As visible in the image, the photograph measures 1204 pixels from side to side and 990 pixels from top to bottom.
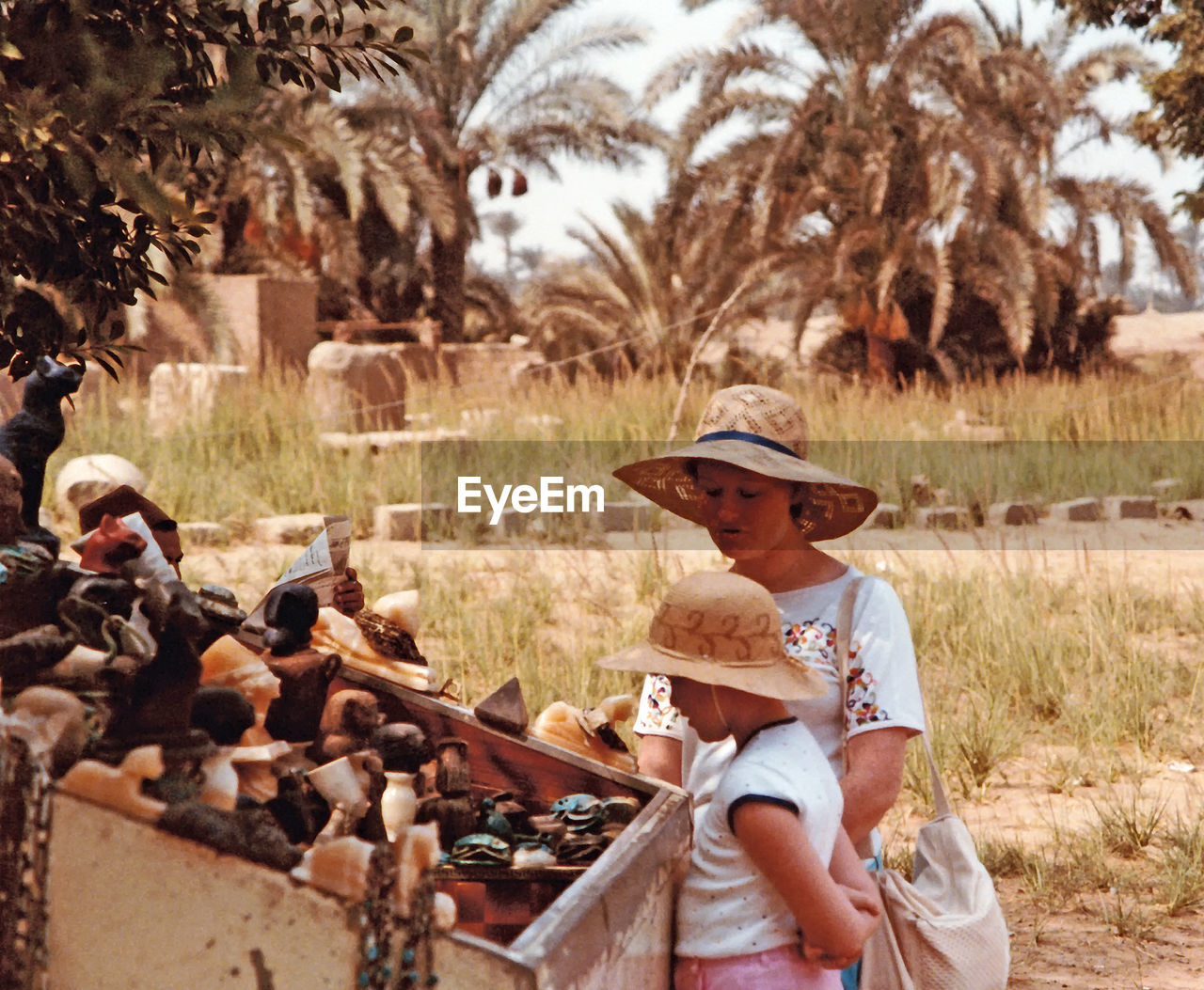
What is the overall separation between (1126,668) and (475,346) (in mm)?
15557

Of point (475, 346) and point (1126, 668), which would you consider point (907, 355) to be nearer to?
point (475, 346)

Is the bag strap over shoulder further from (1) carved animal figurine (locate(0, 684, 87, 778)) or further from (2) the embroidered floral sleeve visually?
(1) carved animal figurine (locate(0, 684, 87, 778))

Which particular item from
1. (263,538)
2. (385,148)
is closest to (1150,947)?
(263,538)

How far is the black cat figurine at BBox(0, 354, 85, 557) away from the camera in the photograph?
6.99ft

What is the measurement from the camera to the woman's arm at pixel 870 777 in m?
2.17

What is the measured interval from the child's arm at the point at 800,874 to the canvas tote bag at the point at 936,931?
418 mm

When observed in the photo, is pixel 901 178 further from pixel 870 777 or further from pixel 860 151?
pixel 870 777

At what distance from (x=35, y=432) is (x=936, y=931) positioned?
1571 mm

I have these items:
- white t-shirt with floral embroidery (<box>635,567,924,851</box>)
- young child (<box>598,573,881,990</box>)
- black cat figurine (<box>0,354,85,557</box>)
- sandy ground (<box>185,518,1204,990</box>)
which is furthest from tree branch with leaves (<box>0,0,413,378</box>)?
sandy ground (<box>185,518,1204,990</box>)

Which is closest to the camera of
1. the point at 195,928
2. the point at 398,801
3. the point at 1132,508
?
the point at 195,928

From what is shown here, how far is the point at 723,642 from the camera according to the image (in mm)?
1856

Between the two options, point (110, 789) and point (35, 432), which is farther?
point (35, 432)

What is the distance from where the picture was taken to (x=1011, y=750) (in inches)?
220

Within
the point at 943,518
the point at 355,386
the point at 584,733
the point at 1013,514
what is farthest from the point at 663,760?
the point at 355,386
